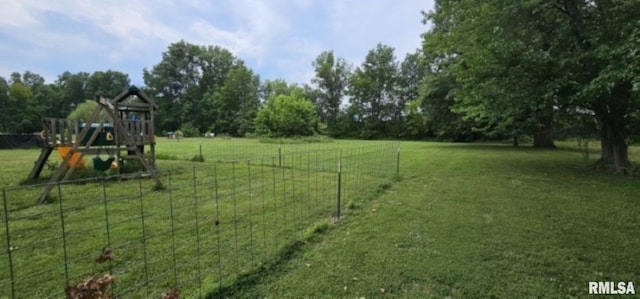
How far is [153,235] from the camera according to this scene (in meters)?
3.31

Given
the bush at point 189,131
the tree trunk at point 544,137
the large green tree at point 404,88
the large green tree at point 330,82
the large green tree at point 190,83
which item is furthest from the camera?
the large green tree at point 190,83

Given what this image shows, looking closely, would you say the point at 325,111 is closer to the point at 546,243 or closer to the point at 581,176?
the point at 581,176

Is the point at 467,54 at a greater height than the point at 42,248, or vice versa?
the point at 467,54

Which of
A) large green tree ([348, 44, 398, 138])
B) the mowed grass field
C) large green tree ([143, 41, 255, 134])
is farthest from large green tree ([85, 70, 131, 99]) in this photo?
the mowed grass field

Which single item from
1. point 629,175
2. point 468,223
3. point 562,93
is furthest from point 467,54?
point 468,223

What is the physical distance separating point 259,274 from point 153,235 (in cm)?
150

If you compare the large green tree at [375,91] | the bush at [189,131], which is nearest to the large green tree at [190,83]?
the bush at [189,131]

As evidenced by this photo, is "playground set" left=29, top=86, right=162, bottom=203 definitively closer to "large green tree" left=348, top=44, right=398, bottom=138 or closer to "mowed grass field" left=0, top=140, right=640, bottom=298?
"mowed grass field" left=0, top=140, right=640, bottom=298

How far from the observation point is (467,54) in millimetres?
8891

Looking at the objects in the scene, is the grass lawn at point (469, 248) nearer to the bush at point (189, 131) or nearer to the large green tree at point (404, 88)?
the large green tree at point (404, 88)

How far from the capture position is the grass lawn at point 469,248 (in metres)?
2.43

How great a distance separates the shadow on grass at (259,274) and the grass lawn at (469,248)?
27 mm

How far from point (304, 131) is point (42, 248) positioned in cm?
2570

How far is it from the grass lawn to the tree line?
7.46 ft
